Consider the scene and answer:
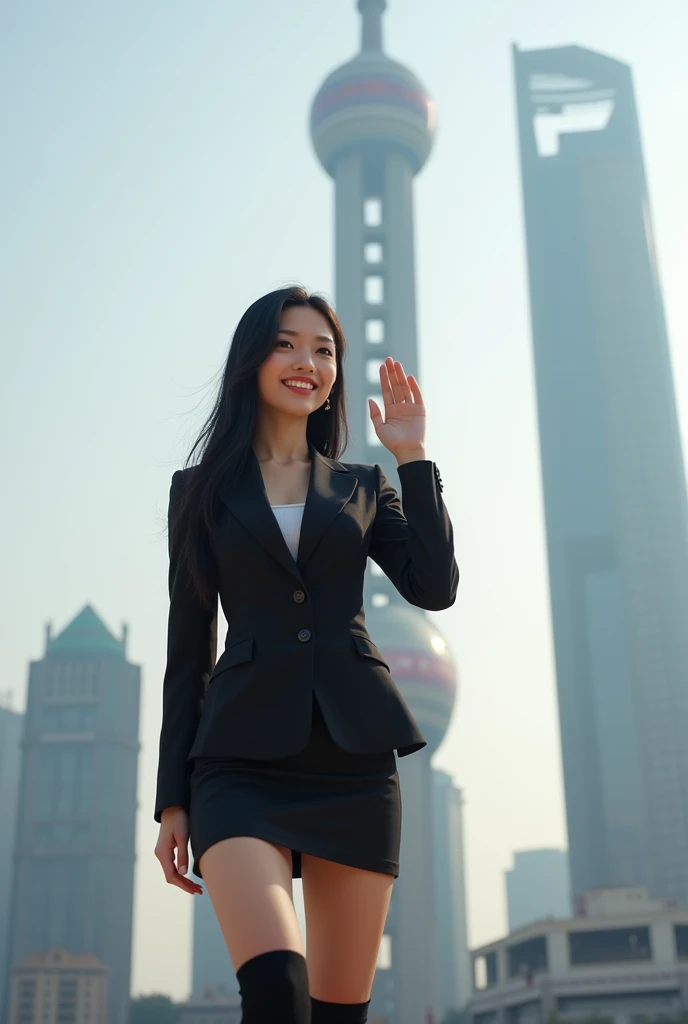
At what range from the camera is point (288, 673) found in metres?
3.14

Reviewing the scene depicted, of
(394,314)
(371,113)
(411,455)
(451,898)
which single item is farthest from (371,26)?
(411,455)

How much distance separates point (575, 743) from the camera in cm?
11412

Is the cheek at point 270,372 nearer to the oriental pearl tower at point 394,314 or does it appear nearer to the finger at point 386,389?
the finger at point 386,389

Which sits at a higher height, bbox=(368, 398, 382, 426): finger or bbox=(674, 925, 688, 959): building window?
bbox=(674, 925, 688, 959): building window

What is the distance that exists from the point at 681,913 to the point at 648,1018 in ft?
19.3

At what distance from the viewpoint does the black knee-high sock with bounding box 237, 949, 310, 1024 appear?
8.66 ft

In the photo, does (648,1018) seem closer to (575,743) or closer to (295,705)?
(575,743)

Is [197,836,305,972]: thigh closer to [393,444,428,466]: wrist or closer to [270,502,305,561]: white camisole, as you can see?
[270,502,305,561]: white camisole

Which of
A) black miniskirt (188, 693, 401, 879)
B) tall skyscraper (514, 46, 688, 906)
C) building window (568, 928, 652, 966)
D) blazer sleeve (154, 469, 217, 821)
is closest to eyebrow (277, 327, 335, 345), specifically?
blazer sleeve (154, 469, 217, 821)

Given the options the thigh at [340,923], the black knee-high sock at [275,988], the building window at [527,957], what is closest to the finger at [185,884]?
the thigh at [340,923]

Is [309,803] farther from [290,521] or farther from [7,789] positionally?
[7,789]

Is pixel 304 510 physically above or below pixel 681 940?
below

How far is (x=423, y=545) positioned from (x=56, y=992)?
96860mm

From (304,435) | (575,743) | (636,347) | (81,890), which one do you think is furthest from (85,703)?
(304,435)
